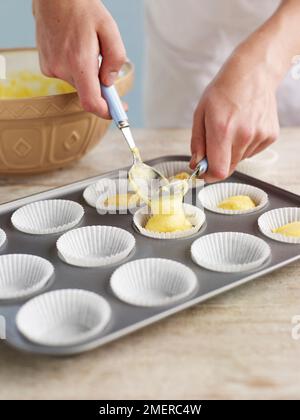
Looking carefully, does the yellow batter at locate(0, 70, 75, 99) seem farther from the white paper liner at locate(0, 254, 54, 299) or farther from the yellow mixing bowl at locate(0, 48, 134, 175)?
the white paper liner at locate(0, 254, 54, 299)

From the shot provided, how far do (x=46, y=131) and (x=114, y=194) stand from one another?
0.76ft

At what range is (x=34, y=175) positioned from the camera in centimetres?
177

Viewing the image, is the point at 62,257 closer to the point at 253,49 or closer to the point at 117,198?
the point at 117,198

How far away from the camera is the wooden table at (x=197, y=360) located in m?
0.96

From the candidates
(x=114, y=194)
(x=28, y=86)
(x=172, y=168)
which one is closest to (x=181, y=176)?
(x=172, y=168)

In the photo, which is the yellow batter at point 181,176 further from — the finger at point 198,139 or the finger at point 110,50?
the finger at point 110,50

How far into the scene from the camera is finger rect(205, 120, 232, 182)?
4.48 ft

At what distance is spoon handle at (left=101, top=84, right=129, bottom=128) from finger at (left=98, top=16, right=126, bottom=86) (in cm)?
2

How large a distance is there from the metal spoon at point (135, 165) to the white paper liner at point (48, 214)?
0.14 metres

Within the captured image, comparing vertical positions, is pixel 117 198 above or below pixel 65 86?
below

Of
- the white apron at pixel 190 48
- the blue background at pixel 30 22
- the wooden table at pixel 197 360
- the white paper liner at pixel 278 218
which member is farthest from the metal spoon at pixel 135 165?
the blue background at pixel 30 22

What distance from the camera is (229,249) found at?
1328 millimetres

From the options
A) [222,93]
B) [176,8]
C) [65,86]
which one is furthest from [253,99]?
[176,8]
